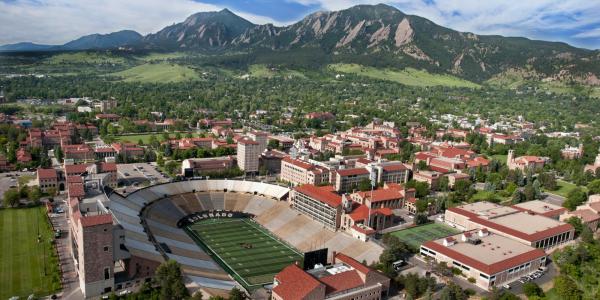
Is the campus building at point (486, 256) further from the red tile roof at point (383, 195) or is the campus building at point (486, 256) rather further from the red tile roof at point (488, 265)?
the red tile roof at point (383, 195)

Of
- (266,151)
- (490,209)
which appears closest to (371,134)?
(266,151)

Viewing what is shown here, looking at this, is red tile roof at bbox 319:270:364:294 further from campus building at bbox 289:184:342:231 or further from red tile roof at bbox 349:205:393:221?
campus building at bbox 289:184:342:231

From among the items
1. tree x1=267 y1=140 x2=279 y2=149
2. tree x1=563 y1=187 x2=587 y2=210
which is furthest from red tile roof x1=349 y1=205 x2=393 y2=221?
tree x1=267 y1=140 x2=279 y2=149

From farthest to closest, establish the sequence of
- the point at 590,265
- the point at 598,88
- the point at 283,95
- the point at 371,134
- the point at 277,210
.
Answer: the point at 598,88 < the point at 283,95 < the point at 371,134 < the point at 277,210 < the point at 590,265

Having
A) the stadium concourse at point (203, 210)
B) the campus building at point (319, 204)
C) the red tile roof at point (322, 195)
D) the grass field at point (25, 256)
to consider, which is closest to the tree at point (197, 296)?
the stadium concourse at point (203, 210)

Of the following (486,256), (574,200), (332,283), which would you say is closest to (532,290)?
(486,256)

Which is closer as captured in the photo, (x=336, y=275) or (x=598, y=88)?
(x=336, y=275)

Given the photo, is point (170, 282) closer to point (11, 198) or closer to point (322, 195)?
point (322, 195)

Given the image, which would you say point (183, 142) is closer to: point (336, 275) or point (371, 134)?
point (371, 134)
